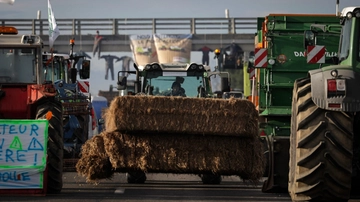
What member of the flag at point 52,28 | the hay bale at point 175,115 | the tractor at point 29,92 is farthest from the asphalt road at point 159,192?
the flag at point 52,28

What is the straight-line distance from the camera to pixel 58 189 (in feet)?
51.4

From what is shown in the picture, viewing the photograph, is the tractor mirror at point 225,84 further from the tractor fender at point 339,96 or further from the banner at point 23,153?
the tractor fender at point 339,96

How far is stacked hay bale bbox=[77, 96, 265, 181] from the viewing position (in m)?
15.2

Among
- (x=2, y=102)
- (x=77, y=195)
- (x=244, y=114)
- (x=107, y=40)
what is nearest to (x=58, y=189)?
(x=77, y=195)

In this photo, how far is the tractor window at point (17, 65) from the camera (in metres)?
18.1

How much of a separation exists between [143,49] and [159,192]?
40448 millimetres

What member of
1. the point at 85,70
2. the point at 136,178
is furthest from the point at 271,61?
the point at 136,178

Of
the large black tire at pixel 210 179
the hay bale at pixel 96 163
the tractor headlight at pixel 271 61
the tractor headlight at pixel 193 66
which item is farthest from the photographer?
the tractor headlight at pixel 271 61

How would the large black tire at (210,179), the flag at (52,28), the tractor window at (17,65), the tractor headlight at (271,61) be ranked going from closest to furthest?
1. the tractor window at (17,65)
2. the large black tire at (210,179)
3. the tractor headlight at (271,61)
4. the flag at (52,28)

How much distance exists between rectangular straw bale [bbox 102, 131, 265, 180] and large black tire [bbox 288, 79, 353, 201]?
4153 mm

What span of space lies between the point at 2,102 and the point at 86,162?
2072 mm

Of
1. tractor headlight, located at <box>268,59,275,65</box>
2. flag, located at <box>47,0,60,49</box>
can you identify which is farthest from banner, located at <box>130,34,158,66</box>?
tractor headlight, located at <box>268,59,275,65</box>

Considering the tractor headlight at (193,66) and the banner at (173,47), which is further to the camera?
the banner at (173,47)

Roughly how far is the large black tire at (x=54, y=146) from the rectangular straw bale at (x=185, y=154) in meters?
0.87
